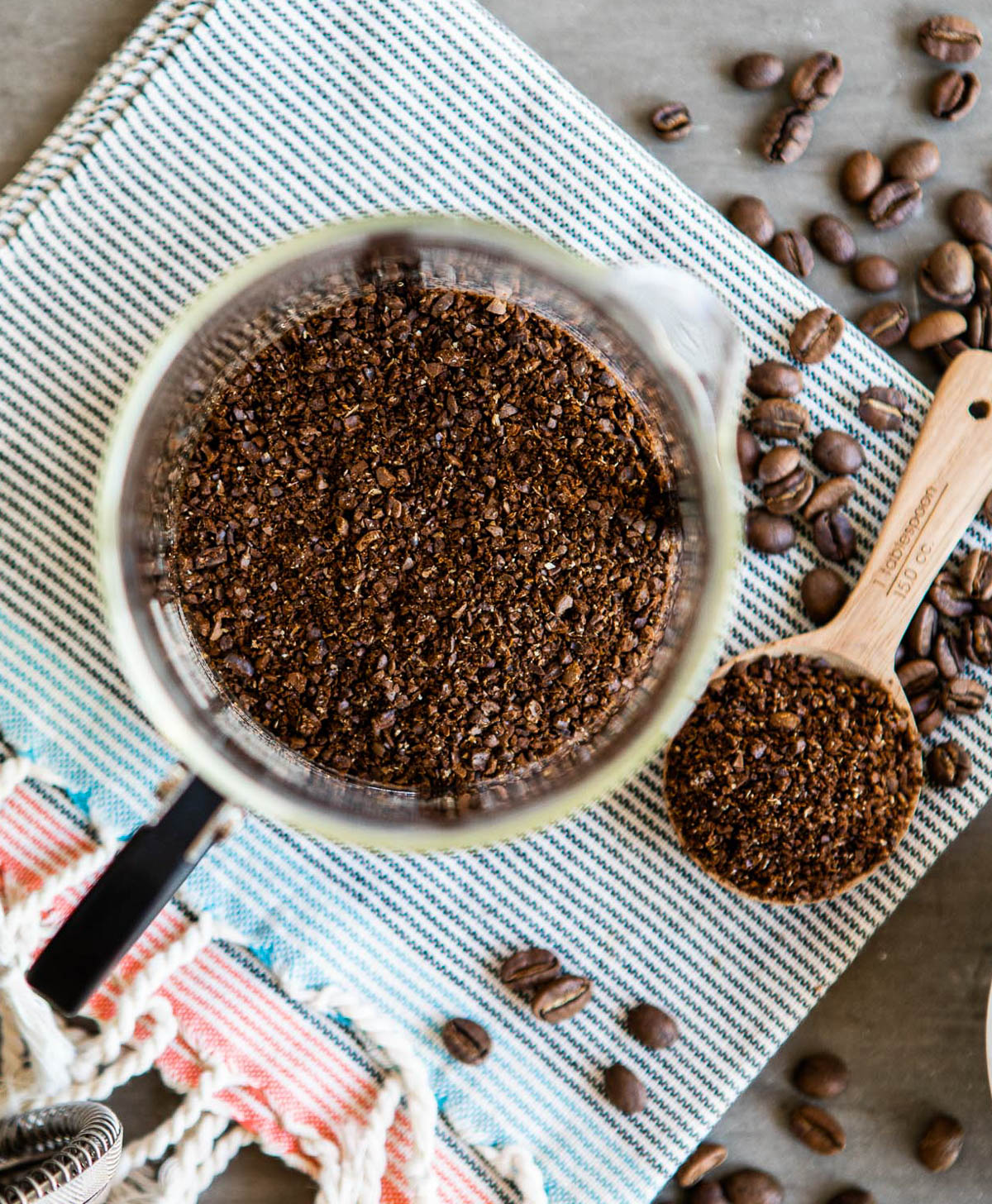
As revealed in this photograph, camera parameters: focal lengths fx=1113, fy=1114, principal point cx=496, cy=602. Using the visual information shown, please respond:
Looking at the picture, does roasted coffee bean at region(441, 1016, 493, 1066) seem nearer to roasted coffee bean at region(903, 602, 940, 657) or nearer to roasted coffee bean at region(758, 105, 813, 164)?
roasted coffee bean at region(903, 602, 940, 657)

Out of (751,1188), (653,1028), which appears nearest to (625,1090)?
(653,1028)

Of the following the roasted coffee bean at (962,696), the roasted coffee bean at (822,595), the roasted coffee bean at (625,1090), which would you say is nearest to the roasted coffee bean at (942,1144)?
the roasted coffee bean at (625,1090)

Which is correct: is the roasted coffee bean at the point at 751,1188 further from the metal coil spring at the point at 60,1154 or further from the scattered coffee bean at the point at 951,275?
the scattered coffee bean at the point at 951,275

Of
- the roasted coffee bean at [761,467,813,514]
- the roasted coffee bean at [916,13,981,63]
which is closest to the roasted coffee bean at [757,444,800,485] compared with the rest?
the roasted coffee bean at [761,467,813,514]

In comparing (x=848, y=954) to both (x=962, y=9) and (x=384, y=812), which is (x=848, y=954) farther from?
(x=962, y=9)

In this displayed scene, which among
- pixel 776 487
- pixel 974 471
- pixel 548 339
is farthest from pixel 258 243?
pixel 974 471

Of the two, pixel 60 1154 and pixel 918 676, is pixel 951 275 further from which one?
pixel 60 1154
